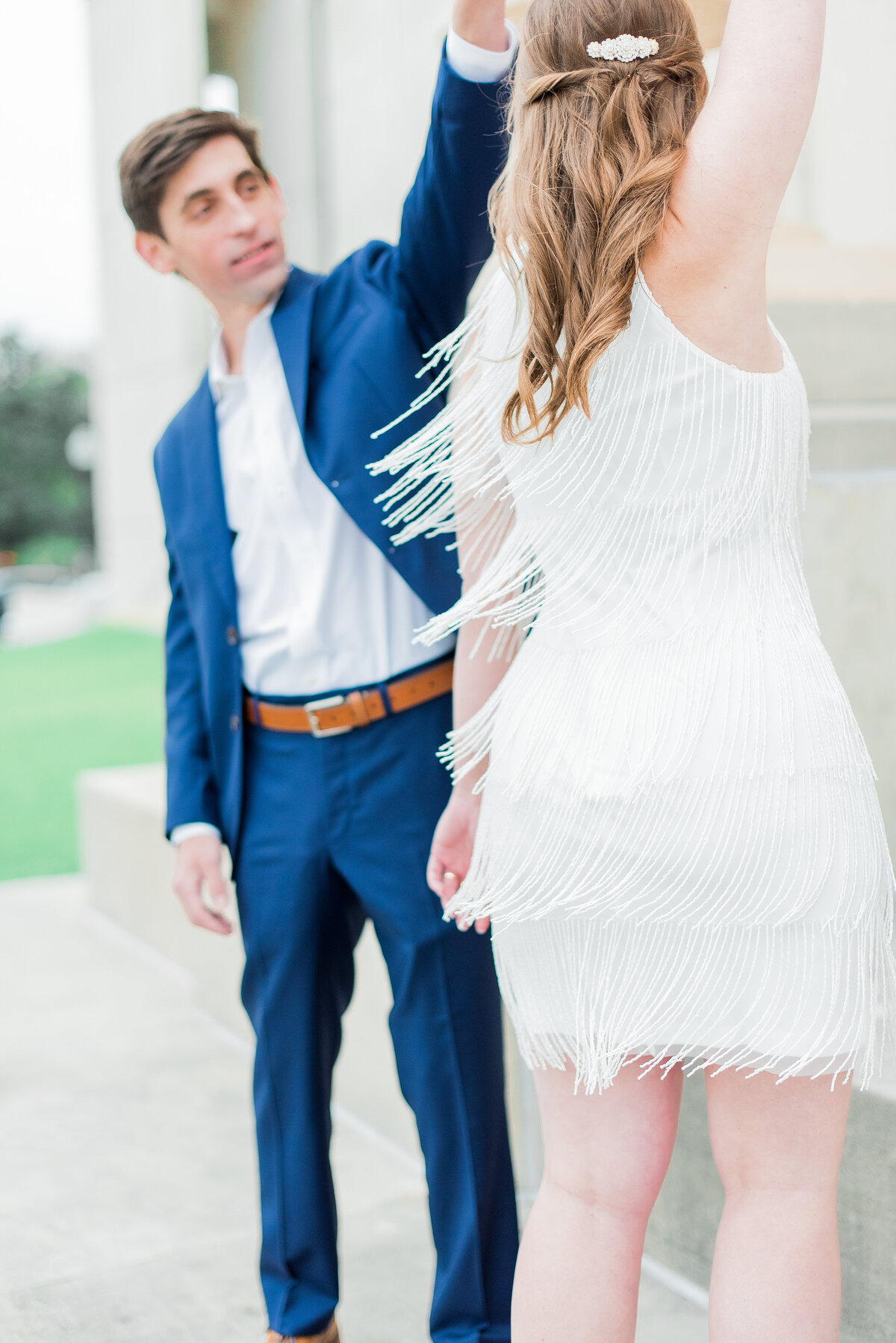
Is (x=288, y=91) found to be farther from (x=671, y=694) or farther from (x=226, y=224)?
(x=671, y=694)

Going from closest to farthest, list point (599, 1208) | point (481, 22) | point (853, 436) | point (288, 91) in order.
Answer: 1. point (599, 1208)
2. point (481, 22)
3. point (853, 436)
4. point (288, 91)

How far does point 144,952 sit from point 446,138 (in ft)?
11.8

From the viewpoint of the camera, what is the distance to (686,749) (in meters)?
1.17

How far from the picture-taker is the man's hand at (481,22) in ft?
4.82

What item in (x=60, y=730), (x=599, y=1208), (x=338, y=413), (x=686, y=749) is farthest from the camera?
(x=60, y=730)

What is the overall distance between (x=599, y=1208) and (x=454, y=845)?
0.45 meters

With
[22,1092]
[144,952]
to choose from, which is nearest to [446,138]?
[22,1092]

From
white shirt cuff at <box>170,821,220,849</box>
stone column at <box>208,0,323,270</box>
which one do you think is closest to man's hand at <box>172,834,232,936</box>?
white shirt cuff at <box>170,821,220,849</box>

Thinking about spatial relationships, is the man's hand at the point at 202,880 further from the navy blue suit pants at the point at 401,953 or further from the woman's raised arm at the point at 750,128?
the woman's raised arm at the point at 750,128

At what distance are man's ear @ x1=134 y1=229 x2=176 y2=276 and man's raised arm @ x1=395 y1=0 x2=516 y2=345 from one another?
0.39 metres

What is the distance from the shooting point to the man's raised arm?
4.93ft

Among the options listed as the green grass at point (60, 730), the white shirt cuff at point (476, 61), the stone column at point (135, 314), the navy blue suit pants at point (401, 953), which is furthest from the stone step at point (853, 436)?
the stone column at point (135, 314)

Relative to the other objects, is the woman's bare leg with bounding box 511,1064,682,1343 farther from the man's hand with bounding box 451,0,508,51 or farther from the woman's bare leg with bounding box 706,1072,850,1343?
the man's hand with bounding box 451,0,508,51

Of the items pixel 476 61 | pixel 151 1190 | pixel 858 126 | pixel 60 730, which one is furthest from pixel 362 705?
pixel 60 730
